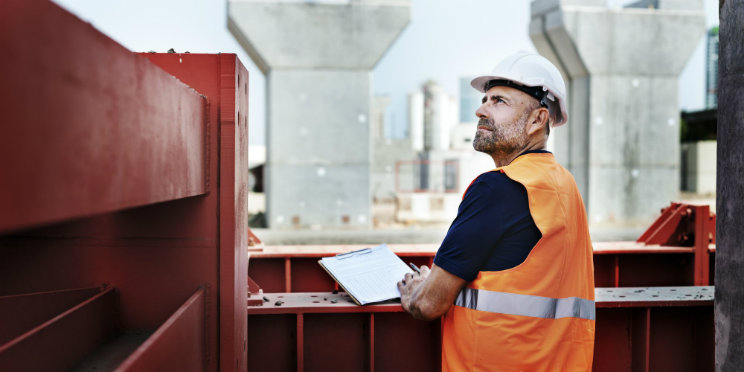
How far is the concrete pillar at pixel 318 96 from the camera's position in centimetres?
1334

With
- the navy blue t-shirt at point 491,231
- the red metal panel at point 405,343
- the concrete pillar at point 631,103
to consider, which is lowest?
the red metal panel at point 405,343

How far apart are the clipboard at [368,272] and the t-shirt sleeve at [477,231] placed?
786 mm

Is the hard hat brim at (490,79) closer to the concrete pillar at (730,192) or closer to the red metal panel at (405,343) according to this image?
the concrete pillar at (730,192)

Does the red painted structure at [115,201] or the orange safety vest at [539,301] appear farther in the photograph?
the orange safety vest at [539,301]

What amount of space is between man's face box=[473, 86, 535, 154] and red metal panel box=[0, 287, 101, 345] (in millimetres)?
1661

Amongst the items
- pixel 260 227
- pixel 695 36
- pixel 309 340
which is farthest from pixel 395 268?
pixel 695 36

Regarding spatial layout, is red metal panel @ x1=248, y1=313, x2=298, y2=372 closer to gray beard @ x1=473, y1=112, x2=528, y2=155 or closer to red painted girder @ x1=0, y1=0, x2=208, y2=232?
gray beard @ x1=473, y1=112, x2=528, y2=155

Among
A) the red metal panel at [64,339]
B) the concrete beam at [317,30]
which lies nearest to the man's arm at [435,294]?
the red metal panel at [64,339]

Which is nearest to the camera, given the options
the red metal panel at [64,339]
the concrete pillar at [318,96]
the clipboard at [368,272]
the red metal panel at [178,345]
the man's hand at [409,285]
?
the red metal panel at [178,345]

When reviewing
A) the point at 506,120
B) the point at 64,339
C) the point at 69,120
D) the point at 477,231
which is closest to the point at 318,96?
the point at 506,120

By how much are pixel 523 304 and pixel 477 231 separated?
0.99 ft

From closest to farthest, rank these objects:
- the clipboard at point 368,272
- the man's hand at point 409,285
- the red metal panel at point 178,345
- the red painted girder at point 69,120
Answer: the red painted girder at point 69,120
the red metal panel at point 178,345
the man's hand at point 409,285
the clipboard at point 368,272

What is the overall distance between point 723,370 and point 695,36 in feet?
53.7

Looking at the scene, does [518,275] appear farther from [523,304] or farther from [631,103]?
[631,103]
